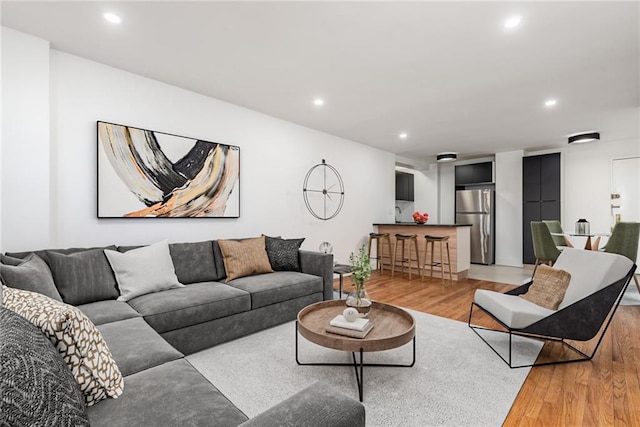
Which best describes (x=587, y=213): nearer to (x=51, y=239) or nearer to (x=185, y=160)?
(x=185, y=160)

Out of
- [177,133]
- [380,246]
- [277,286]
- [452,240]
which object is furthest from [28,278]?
[380,246]

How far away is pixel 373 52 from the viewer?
2.75 m

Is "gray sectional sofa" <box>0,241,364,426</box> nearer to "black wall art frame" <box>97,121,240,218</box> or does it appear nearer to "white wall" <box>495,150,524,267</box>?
"black wall art frame" <box>97,121,240,218</box>

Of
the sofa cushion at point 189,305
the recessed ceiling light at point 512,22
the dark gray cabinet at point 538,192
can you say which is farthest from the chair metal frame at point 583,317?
the dark gray cabinet at point 538,192

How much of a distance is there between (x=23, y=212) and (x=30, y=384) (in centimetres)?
252

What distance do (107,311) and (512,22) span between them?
3.55m

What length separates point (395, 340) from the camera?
1.93 metres

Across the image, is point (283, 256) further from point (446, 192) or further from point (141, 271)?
point (446, 192)

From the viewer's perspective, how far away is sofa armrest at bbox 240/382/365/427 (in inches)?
32.9

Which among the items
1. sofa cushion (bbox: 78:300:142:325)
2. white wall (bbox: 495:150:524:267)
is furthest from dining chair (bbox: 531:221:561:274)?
sofa cushion (bbox: 78:300:142:325)

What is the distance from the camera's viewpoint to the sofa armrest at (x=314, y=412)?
2.74ft

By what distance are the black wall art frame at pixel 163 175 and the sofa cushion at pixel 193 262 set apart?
453 millimetres

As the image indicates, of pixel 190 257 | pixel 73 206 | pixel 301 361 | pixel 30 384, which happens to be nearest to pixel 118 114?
pixel 73 206

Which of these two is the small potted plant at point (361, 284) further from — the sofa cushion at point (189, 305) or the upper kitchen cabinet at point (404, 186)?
the upper kitchen cabinet at point (404, 186)
